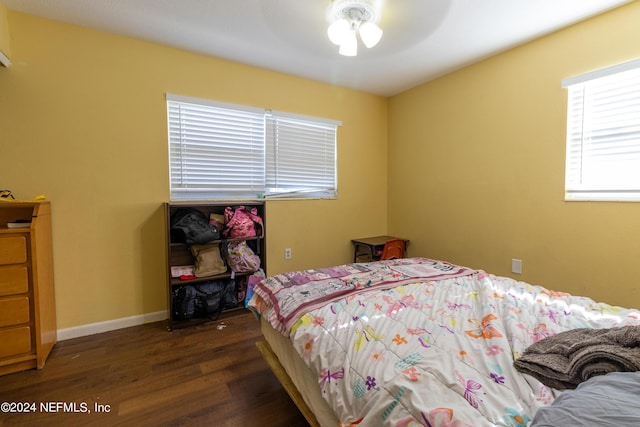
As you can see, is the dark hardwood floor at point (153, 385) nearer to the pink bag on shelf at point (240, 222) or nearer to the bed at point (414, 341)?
the bed at point (414, 341)

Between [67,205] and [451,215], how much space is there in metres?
3.52

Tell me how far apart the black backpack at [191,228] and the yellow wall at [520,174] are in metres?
2.38

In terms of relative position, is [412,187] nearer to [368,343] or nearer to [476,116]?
[476,116]

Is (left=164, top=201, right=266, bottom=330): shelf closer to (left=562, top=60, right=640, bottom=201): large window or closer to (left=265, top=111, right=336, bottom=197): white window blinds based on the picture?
(left=265, top=111, right=336, bottom=197): white window blinds

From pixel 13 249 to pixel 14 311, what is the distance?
0.39m

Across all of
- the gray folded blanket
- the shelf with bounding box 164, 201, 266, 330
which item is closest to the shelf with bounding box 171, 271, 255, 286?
the shelf with bounding box 164, 201, 266, 330

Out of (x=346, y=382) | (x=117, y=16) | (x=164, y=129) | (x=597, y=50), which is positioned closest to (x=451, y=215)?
(x=597, y=50)

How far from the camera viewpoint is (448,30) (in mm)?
2287

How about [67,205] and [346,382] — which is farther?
[67,205]

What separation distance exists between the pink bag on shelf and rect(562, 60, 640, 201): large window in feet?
8.75

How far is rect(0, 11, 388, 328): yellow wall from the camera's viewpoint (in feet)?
7.00

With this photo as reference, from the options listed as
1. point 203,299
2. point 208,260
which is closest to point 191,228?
point 208,260

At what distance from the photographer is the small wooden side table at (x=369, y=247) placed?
3.43 metres

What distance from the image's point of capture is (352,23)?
196cm
